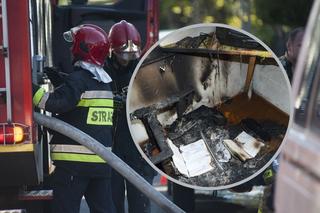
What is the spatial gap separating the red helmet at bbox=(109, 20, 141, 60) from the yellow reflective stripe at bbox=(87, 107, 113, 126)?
99cm

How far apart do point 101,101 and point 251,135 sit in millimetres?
1071

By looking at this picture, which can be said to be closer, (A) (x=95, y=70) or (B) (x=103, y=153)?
(B) (x=103, y=153)

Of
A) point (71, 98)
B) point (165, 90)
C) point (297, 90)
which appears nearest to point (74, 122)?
point (71, 98)

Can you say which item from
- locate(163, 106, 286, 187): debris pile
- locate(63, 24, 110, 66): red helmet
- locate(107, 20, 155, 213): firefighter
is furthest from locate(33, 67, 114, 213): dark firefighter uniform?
locate(107, 20, 155, 213): firefighter

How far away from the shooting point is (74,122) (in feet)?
19.6

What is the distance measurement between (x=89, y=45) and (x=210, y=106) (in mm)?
957

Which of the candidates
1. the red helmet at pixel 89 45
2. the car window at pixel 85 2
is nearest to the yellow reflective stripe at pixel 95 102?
the red helmet at pixel 89 45

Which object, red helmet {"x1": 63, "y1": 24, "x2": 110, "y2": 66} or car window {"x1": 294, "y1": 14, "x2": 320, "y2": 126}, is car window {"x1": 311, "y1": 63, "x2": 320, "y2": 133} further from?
red helmet {"x1": 63, "y1": 24, "x2": 110, "y2": 66}

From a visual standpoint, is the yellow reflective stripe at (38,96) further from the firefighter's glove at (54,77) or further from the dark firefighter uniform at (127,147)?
the dark firefighter uniform at (127,147)

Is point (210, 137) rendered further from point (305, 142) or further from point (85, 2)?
point (85, 2)

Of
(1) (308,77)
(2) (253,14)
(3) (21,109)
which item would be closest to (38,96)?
(3) (21,109)

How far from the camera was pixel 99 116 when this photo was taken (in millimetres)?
6023

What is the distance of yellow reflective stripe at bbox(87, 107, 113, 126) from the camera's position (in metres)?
6.00

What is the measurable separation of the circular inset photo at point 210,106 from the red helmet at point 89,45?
31 cm
